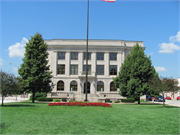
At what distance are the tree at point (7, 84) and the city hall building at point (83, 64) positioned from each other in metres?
25.0

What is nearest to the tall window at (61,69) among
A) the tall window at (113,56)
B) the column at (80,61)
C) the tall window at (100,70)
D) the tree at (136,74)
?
the column at (80,61)

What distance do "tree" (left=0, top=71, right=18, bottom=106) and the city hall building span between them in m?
25.0

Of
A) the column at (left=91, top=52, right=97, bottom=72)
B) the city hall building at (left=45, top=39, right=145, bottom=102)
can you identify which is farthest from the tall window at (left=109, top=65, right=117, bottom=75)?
the column at (left=91, top=52, right=97, bottom=72)

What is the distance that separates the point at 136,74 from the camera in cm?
2706

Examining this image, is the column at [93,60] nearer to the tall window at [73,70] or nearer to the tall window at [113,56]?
the tall window at [73,70]

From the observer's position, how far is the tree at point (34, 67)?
28766 millimetres

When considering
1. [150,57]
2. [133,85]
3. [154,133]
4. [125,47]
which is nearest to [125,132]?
[154,133]

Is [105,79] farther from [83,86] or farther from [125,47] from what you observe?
[125,47]

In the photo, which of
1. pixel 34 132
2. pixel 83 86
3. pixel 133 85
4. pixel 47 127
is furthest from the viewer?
pixel 83 86

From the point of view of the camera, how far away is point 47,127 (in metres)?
9.12

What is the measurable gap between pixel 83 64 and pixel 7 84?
1091 inches

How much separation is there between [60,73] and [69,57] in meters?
4.82

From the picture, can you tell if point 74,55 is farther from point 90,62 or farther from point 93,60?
point 93,60

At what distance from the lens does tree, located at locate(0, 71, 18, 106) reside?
18.7 metres
